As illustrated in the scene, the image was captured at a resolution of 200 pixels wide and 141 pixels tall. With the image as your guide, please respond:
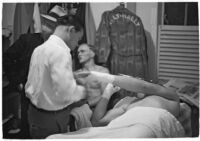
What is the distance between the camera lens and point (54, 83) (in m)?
1.54

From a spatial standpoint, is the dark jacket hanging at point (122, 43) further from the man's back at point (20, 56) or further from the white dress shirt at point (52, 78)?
the man's back at point (20, 56)

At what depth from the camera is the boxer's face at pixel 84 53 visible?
1.58 meters

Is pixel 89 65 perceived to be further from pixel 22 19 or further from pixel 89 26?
pixel 22 19

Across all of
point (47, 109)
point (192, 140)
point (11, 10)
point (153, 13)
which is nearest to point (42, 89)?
point (47, 109)

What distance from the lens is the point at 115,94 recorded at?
159 cm

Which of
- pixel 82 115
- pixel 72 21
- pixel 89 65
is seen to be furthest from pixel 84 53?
pixel 82 115

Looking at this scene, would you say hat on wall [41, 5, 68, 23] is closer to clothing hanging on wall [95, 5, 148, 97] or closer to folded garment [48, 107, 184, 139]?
clothing hanging on wall [95, 5, 148, 97]

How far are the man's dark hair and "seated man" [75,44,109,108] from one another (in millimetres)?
91

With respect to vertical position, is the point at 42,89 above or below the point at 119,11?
below

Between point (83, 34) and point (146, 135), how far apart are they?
56 cm

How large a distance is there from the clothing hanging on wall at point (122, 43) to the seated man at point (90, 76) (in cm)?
4

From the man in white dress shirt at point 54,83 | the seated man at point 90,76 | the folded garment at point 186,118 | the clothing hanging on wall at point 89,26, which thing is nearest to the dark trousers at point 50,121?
the man in white dress shirt at point 54,83

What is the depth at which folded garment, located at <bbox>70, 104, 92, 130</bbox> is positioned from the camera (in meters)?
1.56

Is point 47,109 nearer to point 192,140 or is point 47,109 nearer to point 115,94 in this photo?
point 115,94
